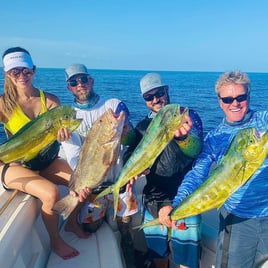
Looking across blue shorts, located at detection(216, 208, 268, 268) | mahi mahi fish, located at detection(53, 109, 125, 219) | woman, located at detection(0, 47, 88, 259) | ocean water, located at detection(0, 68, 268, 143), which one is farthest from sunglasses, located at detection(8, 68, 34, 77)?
ocean water, located at detection(0, 68, 268, 143)

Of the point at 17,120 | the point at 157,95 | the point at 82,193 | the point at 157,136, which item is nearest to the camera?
the point at 157,136

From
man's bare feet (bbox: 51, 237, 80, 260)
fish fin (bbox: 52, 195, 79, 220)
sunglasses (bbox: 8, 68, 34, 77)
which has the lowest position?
man's bare feet (bbox: 51, 237, 80, 260)

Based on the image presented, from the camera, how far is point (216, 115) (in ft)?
61.1

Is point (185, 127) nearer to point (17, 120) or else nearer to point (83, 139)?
point (83, 139)

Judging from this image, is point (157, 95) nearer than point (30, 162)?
Yes

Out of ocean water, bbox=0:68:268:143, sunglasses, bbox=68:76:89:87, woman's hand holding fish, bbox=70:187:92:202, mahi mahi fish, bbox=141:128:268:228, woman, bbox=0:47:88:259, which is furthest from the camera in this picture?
ocean water, bbox=0:68:268:143

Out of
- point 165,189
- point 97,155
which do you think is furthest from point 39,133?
point 165,189

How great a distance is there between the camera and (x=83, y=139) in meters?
3.57

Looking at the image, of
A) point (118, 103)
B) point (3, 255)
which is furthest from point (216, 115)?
point (3, 255)

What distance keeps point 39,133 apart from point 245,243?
1.96 meters

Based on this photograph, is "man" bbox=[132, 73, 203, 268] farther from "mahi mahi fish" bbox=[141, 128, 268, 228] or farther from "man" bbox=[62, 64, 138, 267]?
"mahi mahi fish" bbox=[141, 128, 268, 228]

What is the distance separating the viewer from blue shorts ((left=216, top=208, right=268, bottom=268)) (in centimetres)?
262

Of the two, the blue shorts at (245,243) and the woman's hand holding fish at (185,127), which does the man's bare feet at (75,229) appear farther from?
the woman's hand holding fish at (185,127)

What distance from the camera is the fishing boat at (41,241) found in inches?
112
